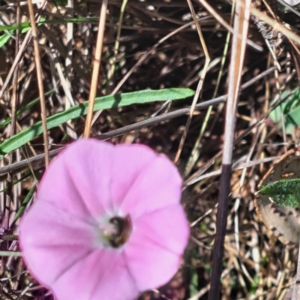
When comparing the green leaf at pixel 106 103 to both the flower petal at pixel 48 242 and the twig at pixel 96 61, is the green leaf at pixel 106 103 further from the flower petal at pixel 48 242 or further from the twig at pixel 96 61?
the flower petal at pixel 48 242

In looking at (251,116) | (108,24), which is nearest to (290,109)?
(251,116)

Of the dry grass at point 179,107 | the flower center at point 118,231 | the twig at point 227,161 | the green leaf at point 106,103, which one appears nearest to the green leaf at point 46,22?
the dry grass at point 179,107

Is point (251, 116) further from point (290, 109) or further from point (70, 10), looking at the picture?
point (70, 10)

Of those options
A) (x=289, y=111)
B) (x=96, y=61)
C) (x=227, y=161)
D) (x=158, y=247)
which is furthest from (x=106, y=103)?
(x=289, y=111)

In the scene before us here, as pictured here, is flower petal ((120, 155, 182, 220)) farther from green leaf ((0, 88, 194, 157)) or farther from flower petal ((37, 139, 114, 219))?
green leaf ((0, 88, 194, 157))

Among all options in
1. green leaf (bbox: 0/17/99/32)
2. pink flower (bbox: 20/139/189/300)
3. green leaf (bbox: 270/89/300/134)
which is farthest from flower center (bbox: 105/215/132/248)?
green leaf (bbox: 270/89/300/134)

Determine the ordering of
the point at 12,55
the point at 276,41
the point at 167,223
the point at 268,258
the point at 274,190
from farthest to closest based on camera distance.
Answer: the point at 268,258
the point at 12,55
the point at 276,41
the point at 274,190
the point at 167,223
